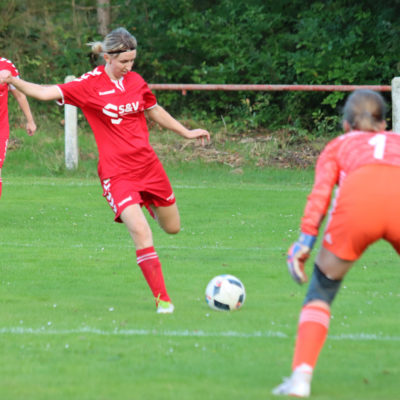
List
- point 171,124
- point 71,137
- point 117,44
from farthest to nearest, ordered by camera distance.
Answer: point 71,137 < point 171,124 < point 117,44

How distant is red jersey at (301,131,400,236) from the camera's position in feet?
15.5

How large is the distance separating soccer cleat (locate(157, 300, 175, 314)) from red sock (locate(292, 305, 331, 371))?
7.96ft

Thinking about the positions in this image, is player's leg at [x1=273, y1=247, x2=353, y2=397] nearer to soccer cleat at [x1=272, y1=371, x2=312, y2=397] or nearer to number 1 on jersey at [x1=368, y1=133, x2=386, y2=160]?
soccer cleat at [x1=272, y1=371, x2=312, y2=397]

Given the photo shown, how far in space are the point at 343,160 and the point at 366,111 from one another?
31 centimetres

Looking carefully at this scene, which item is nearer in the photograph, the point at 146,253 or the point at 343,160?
the point at 343,160

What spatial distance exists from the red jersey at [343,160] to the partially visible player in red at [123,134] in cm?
257

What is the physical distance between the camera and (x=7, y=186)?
15.9m

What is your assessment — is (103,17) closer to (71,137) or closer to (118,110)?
(71,137)

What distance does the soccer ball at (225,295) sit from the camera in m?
7.12

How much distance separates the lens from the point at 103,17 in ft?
78.8

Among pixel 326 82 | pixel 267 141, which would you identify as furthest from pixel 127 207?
pixel 326 82

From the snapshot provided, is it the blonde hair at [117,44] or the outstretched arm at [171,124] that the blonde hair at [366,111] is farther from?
the outstretched arm at [171,124]

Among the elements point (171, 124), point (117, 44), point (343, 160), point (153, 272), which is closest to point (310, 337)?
point (343, 160)

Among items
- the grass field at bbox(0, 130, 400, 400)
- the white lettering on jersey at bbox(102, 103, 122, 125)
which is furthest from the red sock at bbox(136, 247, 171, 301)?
the white lettering on jersey at bbox(102, 103, 122, 125)
